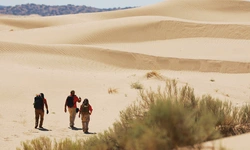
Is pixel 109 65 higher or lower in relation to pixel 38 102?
higher

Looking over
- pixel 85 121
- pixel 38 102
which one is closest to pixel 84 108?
pixel 85 121

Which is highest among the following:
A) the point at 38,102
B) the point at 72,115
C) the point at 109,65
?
the point at 109,65

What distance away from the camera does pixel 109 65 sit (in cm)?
3052

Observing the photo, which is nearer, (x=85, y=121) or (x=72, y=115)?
(x=85, y=121)

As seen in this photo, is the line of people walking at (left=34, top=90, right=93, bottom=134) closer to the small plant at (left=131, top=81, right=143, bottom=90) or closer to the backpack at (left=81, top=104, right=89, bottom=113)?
the backpack at (left=81, top=104, right=89, bottom=113)

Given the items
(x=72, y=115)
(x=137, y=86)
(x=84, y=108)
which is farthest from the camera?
(x=137, y=86)

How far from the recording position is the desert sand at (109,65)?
15.3m

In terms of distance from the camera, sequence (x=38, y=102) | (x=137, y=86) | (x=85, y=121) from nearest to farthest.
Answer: (x=85, y=121) < (x=38, y=102) < (x=137, y=86)

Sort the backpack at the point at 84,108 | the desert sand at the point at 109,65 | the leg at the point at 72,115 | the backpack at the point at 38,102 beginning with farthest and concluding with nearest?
the desert sand at the point at 109,65, the leg at the point at 72,115, the backpack at the point at 38,102, the backpack at the point at 84,108

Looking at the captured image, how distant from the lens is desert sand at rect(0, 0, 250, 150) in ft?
50.1

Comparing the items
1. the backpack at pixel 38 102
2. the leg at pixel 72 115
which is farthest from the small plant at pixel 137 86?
the backpack at pixel 38 102

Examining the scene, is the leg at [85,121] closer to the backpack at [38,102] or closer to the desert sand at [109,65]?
the desert sand at [109,65]

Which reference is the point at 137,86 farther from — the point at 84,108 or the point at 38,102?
the point at 84,108

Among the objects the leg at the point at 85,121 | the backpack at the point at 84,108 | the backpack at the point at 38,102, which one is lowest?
the leg at the point at 85,121
